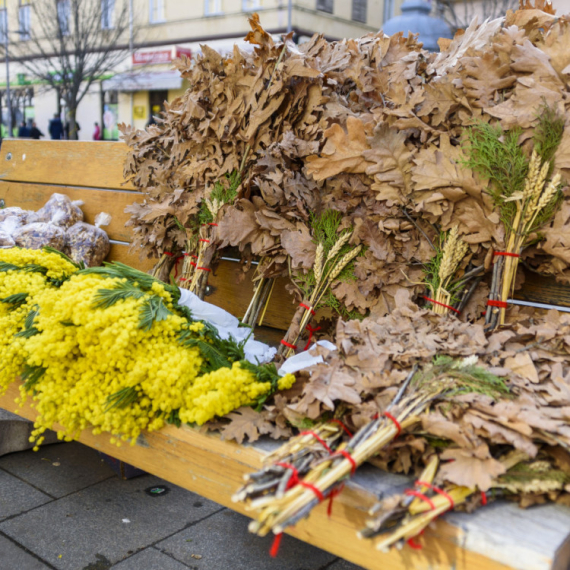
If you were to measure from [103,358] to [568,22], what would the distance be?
1.61 m

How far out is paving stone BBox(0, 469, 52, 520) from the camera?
2373mm

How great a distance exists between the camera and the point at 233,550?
2.20 meters

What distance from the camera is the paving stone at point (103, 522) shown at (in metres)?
2.11

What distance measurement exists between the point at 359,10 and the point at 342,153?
62.0 feet

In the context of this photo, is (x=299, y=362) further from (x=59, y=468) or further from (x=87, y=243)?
(x=87, y=243)

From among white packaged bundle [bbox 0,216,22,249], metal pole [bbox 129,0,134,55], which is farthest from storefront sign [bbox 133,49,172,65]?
white packaged bundle [bbox 0,216,22,249]

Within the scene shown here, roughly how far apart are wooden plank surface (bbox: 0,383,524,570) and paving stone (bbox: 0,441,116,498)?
812 millimetres

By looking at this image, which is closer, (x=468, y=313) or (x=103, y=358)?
(x=103, y=358)

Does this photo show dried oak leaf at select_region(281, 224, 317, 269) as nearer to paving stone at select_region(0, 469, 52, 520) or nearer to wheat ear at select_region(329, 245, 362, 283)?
wheat ear at select_region(329, 245, 362, 283)

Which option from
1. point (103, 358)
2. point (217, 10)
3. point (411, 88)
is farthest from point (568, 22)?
point (217, 10)

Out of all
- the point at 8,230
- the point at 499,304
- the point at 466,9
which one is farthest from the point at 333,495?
the point at 466,9

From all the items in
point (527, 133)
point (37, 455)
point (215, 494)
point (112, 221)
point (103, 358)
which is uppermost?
point (527, 133)

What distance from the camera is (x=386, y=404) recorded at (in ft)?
4.48

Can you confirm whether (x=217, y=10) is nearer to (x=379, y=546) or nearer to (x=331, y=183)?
(x=331, y=183)
